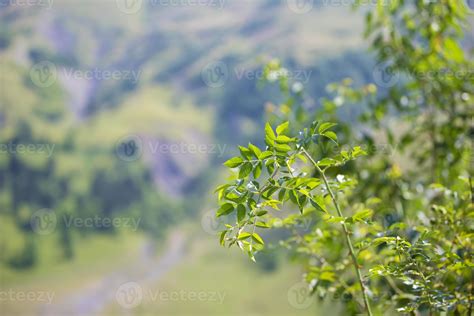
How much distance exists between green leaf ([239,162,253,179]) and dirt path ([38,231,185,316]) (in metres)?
178

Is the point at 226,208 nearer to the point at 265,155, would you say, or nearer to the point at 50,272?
the point at 265,155

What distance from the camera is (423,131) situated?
5.54 metres

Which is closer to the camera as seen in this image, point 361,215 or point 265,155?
point 265,155

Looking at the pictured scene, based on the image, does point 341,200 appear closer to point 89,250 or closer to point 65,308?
point 65,308

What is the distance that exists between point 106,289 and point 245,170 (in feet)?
638

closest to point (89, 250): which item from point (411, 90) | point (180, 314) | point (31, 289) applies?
point (31, 289)

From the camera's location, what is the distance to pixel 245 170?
227cm

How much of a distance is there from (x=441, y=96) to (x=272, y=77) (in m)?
1.80

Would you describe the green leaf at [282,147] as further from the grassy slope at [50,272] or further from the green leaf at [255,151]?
the grassy slope at [50,272]

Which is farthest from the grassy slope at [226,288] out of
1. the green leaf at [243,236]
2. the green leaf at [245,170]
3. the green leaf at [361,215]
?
the green leaf at [245,170]

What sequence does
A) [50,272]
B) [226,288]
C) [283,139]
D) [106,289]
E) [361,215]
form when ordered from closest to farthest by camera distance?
[283,139], [361,215], [226,288], [106,289], [50,272]

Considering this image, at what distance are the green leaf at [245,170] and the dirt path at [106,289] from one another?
6996 inches

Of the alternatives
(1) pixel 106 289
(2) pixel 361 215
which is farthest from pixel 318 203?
(1) pixel 106 289

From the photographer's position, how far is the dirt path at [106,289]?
17625 centimetres
